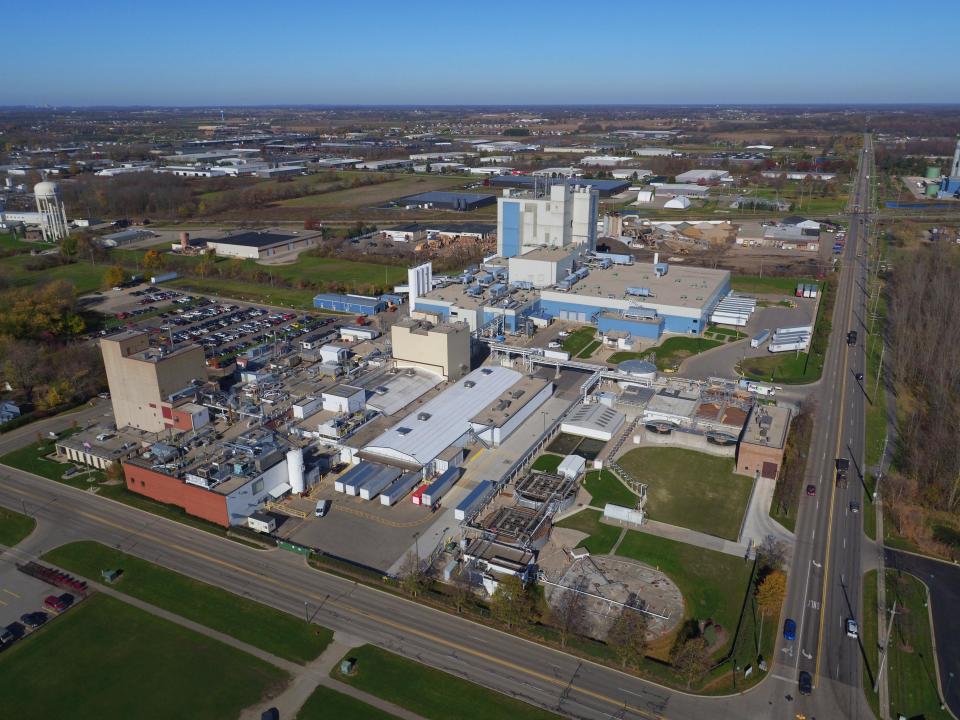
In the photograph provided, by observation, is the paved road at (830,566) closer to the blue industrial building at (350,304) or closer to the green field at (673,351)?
the green field at (673,351)

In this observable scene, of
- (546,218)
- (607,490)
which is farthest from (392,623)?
(546,218)

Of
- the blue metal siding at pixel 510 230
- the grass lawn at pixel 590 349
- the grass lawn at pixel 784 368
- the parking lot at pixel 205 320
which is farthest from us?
the blue metal siding at pixel 510 230

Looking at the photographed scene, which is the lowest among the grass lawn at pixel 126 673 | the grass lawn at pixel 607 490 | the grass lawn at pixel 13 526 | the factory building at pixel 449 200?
the grass lawn at pixel 126 673

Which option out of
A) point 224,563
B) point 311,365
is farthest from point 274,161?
point 224,563

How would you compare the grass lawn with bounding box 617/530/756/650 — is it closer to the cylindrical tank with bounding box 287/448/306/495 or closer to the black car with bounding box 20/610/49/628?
the cylindrical tank with bounding box 287/448/306/495

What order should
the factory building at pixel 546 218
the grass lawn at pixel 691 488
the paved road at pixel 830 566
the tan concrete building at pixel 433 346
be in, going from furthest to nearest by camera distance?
the factory building at pixel 546 218 → the tan concrete building at pixel 433 346 → the grass lawn at pixel 691 488 → the paved road at pixel 830 566

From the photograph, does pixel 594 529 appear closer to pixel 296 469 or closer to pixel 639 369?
pixel 296 469

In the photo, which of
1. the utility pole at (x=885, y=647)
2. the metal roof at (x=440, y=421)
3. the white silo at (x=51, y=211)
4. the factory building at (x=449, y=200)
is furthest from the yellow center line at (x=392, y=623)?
the factory building at (x=449, y=200)
